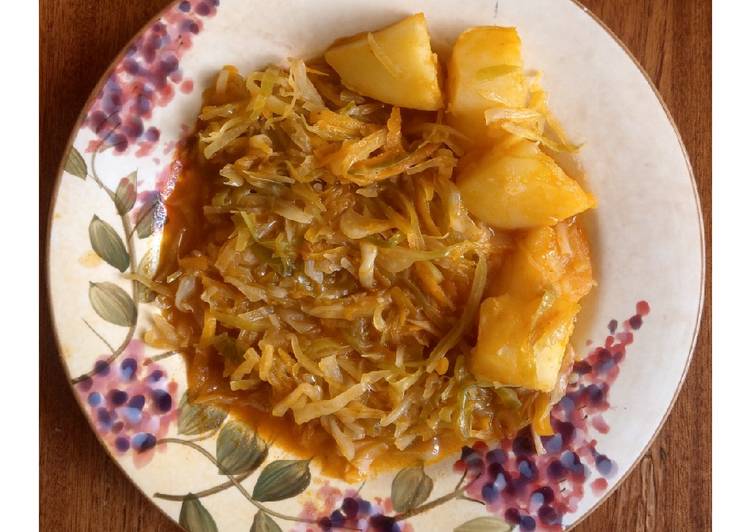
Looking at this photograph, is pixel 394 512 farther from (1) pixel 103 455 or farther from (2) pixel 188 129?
(2) pixel 188 129

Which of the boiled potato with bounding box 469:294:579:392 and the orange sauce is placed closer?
the boiled potato with bounding box 469:294:579:392

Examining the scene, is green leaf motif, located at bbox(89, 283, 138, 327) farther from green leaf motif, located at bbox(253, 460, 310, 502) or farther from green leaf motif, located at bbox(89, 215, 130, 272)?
green leaf motif, located at bbox(253, 460, 310, 502)

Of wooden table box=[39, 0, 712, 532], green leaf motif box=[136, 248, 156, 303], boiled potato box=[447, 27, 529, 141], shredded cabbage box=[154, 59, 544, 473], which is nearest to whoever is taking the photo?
boiled potato box=[447, 27, 529, 141]

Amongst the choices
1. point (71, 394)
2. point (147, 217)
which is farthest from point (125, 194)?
point (71, 394)

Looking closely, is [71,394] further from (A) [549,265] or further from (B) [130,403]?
(A) [549,265]

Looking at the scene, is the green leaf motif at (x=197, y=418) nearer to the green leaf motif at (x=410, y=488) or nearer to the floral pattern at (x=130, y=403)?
the floral pattern at (x=130, y=403)

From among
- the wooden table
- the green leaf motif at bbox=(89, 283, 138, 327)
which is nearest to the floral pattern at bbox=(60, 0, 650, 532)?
the green leaf motif at bbox=(89, 283, 138, 327)

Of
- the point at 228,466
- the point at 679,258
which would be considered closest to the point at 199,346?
the point at 228,466
